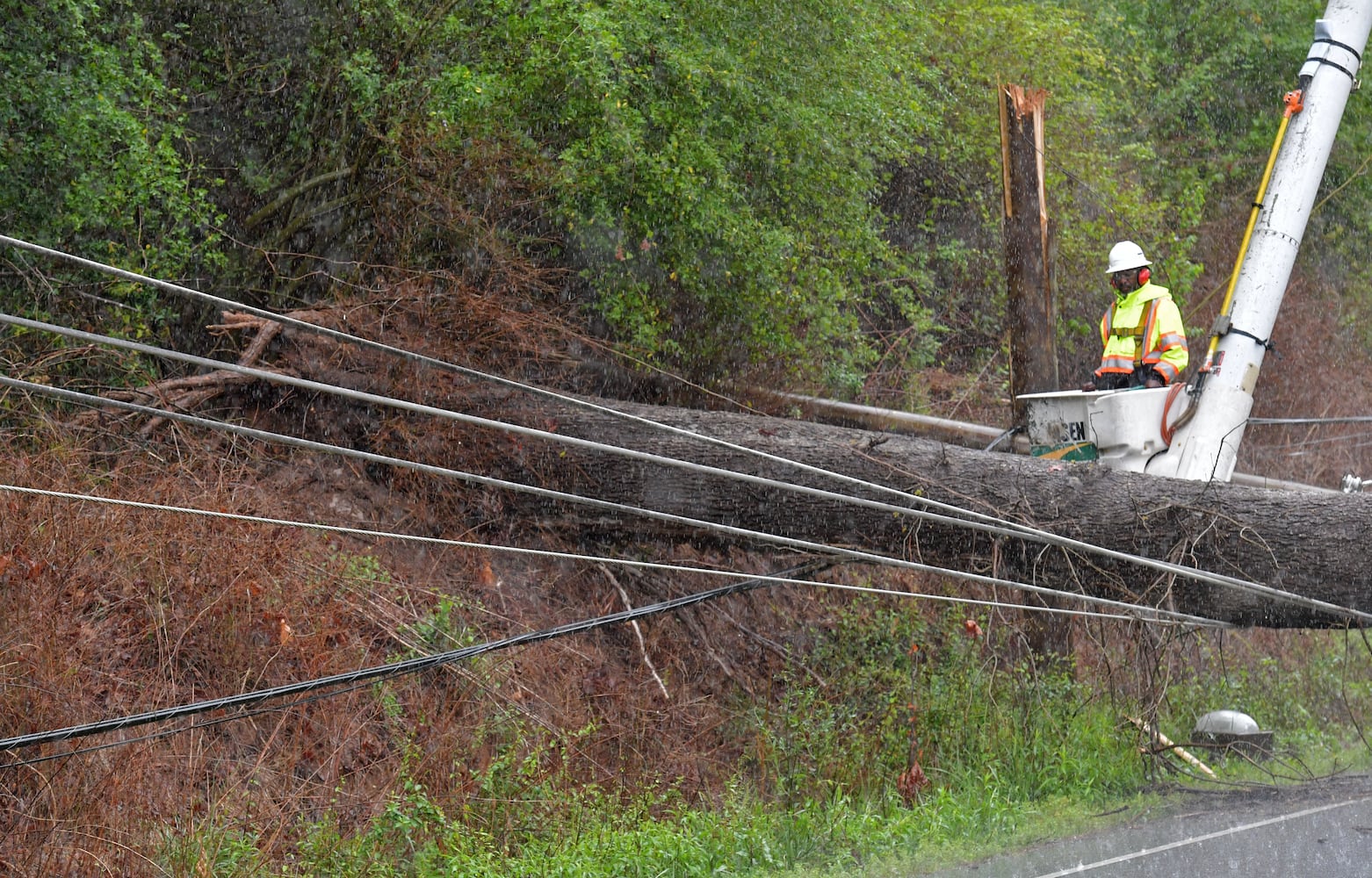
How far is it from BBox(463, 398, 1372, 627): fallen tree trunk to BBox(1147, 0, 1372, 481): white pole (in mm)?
1102

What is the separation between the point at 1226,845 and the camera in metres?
7.09

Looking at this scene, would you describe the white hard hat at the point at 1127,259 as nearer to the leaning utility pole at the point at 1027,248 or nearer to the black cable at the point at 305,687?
the leaning utility pole at the point at 1027,248

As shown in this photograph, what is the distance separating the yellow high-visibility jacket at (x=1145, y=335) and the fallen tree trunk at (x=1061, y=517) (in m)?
1.63

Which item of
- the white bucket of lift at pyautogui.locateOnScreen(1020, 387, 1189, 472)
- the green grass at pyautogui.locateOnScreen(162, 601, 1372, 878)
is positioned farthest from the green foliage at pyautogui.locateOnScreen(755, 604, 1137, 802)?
the white bucket of lift at pyautogui.locateOnScreen(1020, 387, 1189, 472)

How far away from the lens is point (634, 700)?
912 centimetres

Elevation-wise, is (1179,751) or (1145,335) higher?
(1145,335)

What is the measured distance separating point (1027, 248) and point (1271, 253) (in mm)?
1713

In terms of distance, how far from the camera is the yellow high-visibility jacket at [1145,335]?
9320mm

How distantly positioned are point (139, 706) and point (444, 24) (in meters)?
5.69

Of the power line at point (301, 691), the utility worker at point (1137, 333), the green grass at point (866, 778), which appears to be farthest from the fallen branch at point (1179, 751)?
the utility worker at point (1137, 333)

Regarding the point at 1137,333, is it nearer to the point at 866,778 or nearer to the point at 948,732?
the point at 948,732

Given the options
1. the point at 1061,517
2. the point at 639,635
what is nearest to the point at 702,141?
the point at 639,635

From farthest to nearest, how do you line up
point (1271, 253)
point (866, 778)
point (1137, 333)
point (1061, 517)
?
point (1137, 333) < point (1271, 253) < point (866, 778) < point (1061, 517)

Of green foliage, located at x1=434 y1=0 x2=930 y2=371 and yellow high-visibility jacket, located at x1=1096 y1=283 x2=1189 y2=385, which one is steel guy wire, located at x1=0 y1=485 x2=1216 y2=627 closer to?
yellow high-visibility jacket, located at x1=1096 y1=283 x2=1189 y2=385
